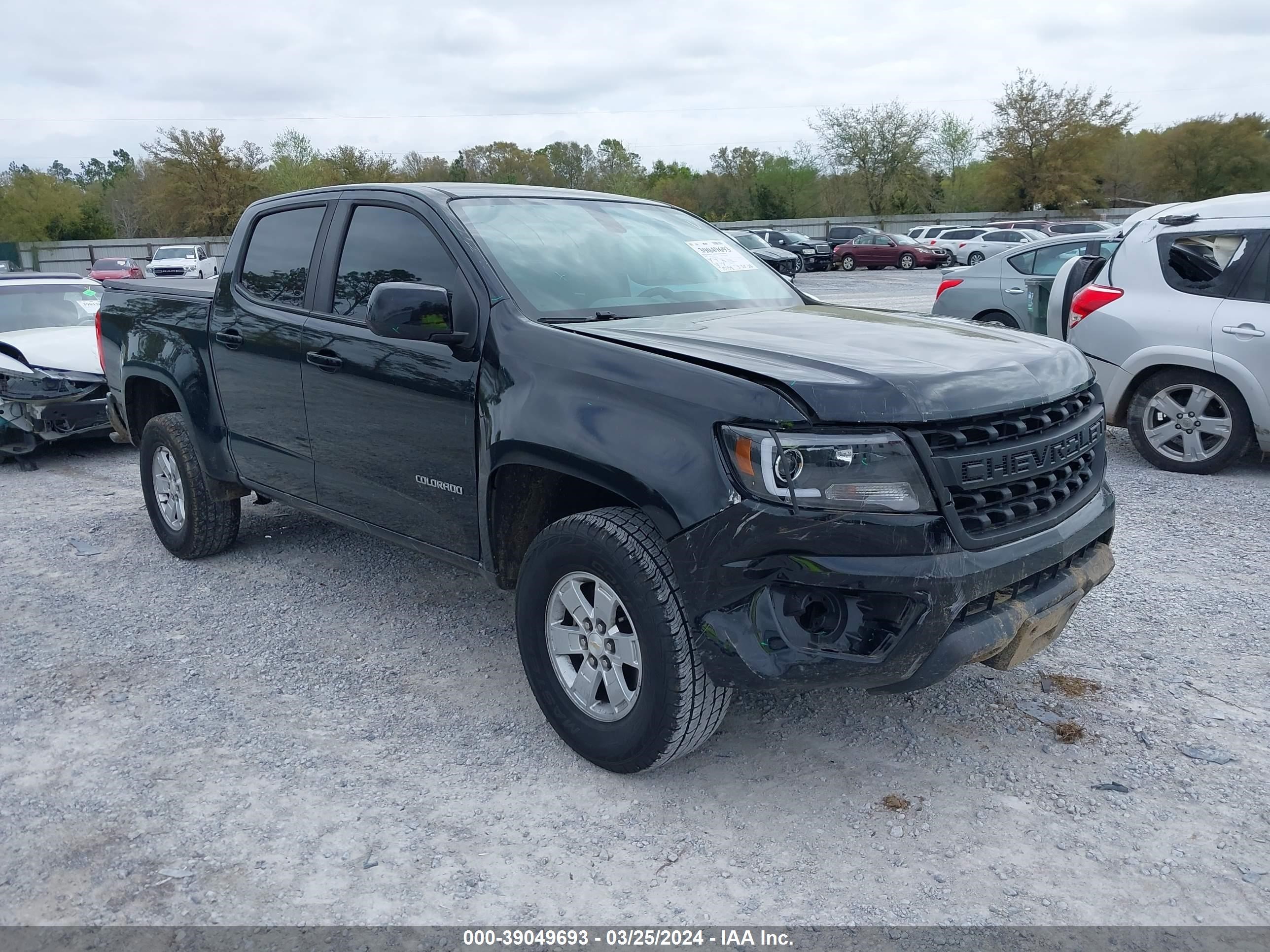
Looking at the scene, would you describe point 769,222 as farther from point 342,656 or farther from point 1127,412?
point 342,656

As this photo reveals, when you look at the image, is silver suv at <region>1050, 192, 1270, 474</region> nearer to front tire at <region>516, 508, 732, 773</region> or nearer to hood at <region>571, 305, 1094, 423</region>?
hood at <region>571, 305, 1094, 423</region>

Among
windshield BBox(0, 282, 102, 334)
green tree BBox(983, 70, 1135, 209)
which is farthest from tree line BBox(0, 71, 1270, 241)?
windshield BBox(0, 282, 102, 334)

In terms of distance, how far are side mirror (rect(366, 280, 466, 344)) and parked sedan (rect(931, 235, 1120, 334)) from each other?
8.04 meters

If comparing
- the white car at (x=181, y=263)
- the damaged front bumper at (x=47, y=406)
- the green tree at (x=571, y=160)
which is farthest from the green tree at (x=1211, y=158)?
the damaged front bumper at (x=47, y=406)

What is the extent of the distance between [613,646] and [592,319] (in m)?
1.20

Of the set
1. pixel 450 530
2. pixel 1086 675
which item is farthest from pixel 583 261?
pixel 1086 675

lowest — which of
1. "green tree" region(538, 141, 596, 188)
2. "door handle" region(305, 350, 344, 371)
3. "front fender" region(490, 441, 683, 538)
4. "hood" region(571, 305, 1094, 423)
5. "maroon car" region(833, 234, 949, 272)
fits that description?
"maroon car" region(833, 234, 949, 272)

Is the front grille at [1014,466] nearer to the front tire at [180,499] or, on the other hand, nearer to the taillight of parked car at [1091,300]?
the front tire at [180,499]

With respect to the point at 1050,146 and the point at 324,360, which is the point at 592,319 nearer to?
the point at 324,360

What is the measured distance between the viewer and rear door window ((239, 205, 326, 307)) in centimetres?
458

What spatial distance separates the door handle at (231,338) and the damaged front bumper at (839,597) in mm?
2815

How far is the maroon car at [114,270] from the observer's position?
103ft

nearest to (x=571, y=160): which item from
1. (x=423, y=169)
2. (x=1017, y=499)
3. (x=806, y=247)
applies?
(x=423, y=169)

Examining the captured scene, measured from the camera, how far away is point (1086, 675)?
3.99 m
